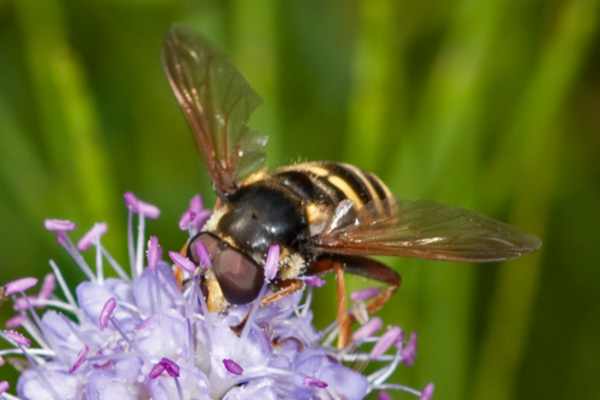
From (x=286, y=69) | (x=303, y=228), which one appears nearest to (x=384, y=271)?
(x=303, y=228)

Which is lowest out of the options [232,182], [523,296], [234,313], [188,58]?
[523,296]

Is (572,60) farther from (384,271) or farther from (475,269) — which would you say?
(384,271)

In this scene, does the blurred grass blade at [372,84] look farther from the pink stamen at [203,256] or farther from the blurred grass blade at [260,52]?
the pink stamen at [203,256]

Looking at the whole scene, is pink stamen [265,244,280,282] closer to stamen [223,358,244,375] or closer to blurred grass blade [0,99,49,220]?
stamen [223,358,244,375]

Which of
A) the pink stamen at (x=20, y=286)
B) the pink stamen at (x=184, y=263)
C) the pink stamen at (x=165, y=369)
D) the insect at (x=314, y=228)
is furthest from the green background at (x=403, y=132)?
the pink stamen at (x=165, y=369)

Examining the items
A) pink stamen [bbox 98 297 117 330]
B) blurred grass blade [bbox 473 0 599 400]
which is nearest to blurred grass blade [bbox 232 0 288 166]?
blurred grass blade [bbox 473 0 599 400]

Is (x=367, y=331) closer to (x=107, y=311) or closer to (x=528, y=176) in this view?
(x=107, y=311)

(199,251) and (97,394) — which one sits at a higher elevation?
(199,251)

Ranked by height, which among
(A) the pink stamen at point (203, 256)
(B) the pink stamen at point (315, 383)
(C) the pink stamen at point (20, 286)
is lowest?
(B) the pink stamen at point (315, 383)
